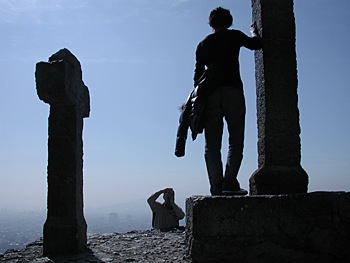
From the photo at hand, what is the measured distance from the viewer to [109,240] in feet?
29.1

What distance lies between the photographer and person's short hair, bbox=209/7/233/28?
17.9 feet

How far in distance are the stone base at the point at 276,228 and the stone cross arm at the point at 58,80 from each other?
11.5 ft

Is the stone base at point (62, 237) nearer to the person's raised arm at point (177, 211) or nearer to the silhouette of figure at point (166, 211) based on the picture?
the silhouette of figure at point (166, 211)

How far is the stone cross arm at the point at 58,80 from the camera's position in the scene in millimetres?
7285

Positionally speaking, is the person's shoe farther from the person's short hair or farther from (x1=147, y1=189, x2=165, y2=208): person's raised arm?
(x1=147, y1=189, x2=165, y2=208): person's raised arm

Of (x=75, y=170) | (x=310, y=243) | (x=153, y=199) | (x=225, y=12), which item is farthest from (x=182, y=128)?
(x=153, y=199)

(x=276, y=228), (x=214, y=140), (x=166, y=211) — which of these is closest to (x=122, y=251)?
(x=214, y=140)

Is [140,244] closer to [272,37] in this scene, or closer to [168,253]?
[168,253]

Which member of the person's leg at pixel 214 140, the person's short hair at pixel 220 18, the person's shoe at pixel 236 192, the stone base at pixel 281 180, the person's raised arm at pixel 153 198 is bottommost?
the person's raised arm at pixel 153 198

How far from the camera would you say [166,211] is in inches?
445

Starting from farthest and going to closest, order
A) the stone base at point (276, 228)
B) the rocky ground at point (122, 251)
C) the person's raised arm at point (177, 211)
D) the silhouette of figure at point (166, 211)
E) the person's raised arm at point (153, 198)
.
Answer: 1. the person's raised arm at point (153, 198)
2. the person's raised arm at point (177, 211)
3. the silhouette of figure at point (166, 211)
4. the rocky ground at point (122, 251)
5. the stone base at point (276, 228)

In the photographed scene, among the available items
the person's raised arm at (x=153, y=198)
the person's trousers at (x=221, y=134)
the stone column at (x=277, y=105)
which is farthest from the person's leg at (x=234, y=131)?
the person's raised arm at (x=153, y=198)

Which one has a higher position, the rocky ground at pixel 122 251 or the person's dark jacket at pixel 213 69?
the person's dark jacket at pixel 213 69

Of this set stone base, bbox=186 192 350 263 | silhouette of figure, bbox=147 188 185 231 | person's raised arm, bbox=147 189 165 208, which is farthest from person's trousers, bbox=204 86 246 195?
person's raised arm, bbox=147 189 165 208
